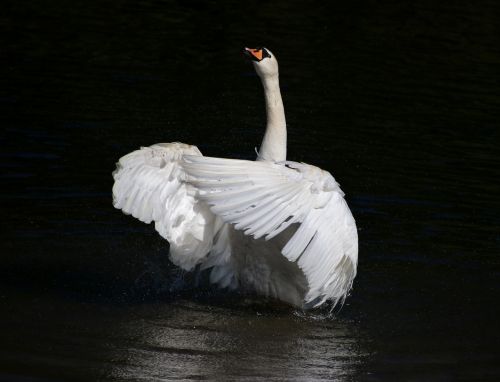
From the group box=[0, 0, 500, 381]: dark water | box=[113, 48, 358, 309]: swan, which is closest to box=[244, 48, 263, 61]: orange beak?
box=[113, 48, 358, 309]: swan

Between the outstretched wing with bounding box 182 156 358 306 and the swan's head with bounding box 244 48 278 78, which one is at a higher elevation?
the swan's head with bounding box 244 48 278 78

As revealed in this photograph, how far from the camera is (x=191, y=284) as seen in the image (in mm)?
9273

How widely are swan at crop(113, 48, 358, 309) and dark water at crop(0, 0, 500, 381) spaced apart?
1.30ft

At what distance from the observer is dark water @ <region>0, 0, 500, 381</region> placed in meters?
7.86

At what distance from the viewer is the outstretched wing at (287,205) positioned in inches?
285

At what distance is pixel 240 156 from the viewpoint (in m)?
12.8

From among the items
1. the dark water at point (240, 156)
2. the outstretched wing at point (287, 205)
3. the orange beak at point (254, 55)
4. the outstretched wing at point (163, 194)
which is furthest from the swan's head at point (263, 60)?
the dark water at point (240, 156)

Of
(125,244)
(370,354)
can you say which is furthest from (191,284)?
(370,354)

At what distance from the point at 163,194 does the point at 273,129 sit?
1276 millimetres

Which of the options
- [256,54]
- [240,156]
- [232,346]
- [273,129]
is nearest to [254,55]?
[256,54]

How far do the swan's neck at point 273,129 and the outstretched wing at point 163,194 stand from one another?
28.5 inches

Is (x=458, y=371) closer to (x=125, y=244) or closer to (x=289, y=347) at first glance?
(x=289, y=347)

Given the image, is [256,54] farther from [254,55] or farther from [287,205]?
[287,205]

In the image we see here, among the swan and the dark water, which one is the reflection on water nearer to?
the dark water
